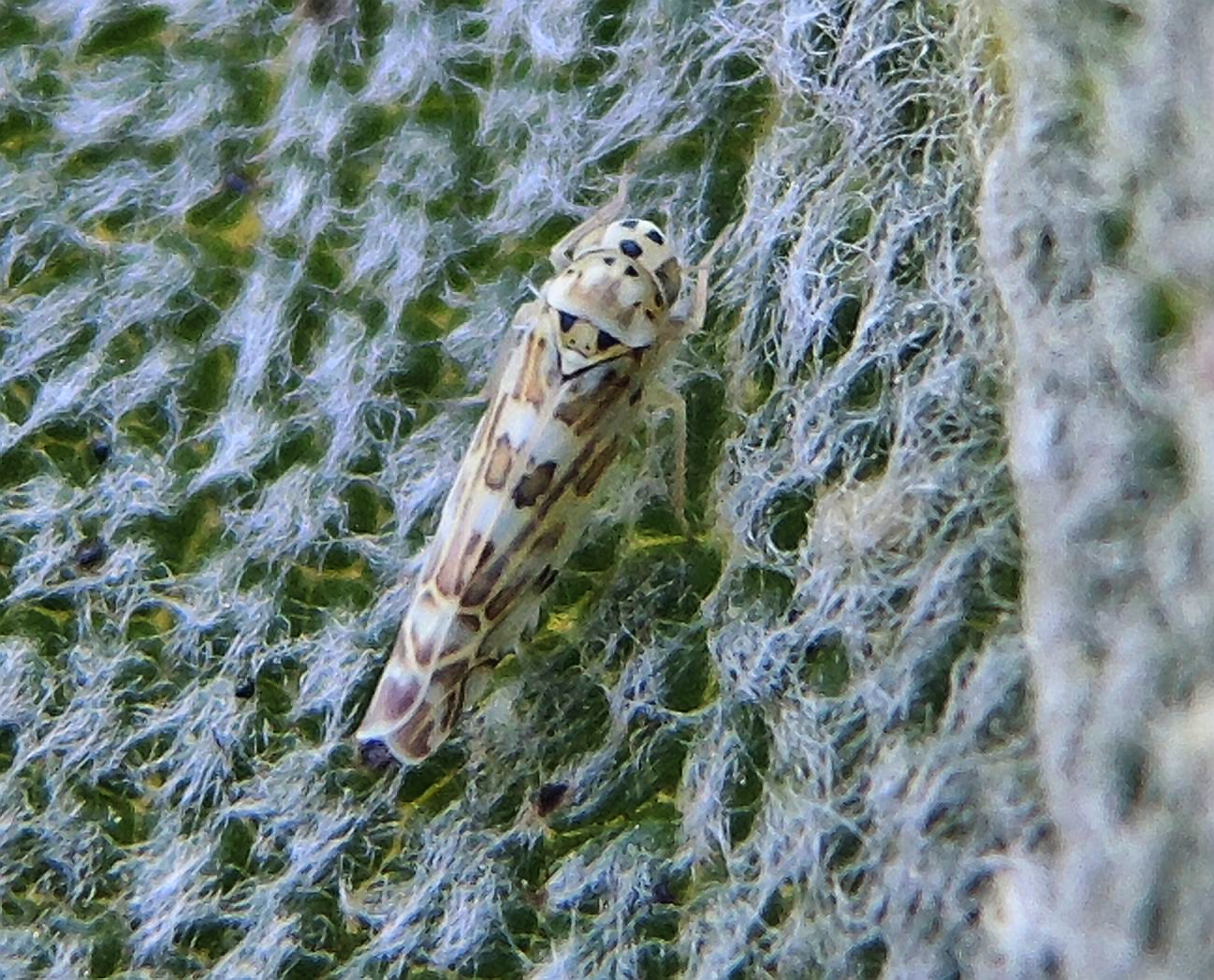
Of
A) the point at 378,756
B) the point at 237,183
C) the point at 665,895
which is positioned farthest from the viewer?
the point at 237,183

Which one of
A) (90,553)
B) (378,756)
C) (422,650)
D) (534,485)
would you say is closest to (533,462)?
(534,485)

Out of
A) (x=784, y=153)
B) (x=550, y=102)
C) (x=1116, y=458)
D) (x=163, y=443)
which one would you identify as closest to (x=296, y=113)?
(x=550, y=102)

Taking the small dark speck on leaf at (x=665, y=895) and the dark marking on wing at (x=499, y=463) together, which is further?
the dark marking on wing at (x=499, y=463)

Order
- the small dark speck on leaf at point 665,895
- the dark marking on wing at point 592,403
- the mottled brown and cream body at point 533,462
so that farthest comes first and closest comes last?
the dark marking on wing at point 592,403
the mottled brown and cream body at point 533,462
the small dark speck on leaf at point 665,895

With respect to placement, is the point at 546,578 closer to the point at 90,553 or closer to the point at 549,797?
the point at 549,797

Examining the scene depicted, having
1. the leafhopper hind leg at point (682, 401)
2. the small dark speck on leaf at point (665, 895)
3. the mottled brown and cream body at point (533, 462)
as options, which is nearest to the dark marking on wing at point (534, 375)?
the mottled brown and cream body at point (533, 462)

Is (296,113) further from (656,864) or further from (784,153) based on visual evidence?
(656,864)

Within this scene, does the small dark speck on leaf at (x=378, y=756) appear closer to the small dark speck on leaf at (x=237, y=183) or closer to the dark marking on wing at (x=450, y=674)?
the dark marking on wing at (x=450, y=674)
